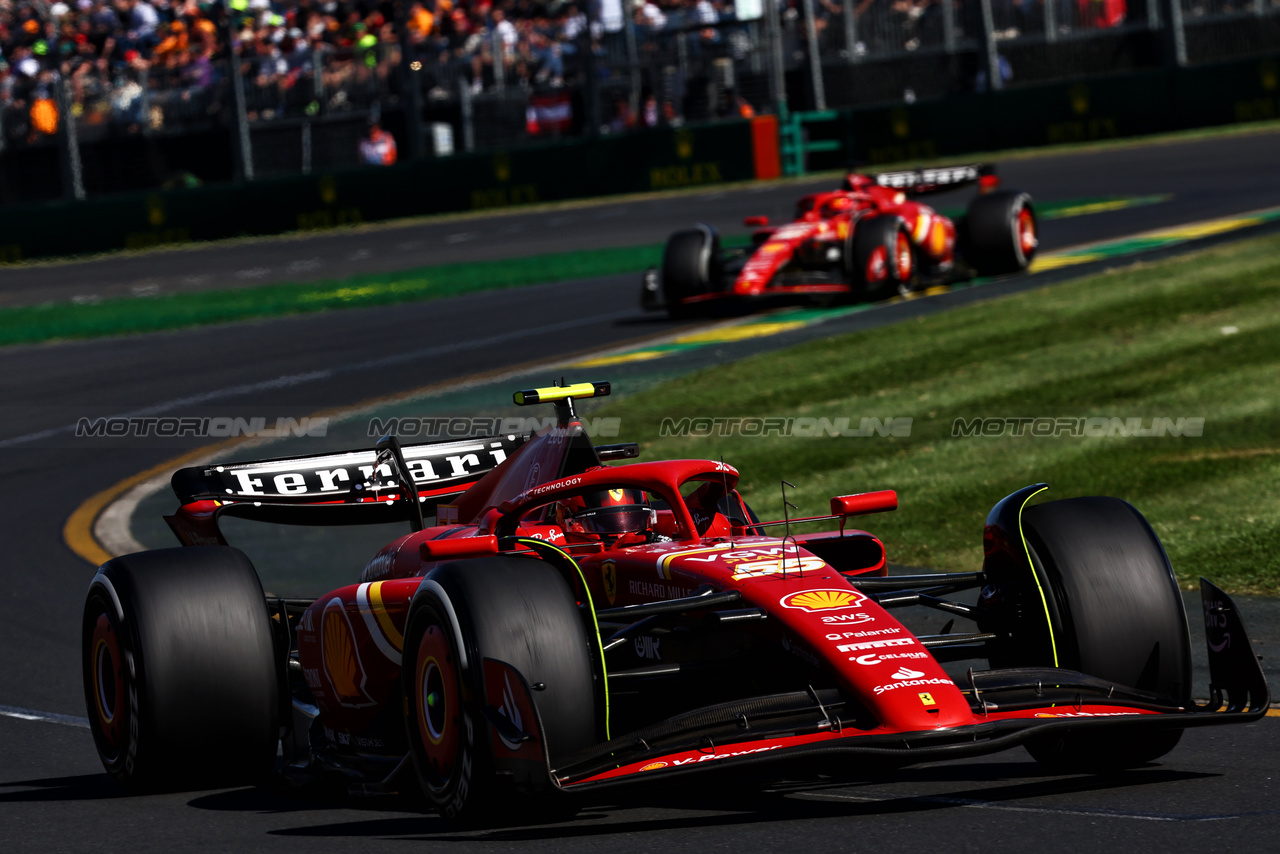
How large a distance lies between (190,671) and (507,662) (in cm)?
172

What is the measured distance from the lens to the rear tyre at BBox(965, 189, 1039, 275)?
68.6 feet

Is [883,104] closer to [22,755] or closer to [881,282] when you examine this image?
[881,282]

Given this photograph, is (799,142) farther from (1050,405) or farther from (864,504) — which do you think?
(864,504)

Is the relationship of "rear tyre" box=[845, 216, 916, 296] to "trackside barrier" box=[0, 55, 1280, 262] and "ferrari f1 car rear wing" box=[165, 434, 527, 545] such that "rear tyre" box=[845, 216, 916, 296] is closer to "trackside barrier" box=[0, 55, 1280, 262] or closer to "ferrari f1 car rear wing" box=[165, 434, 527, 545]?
"ferrari f1 car rear wing" box=[165, 434, 527, 545]

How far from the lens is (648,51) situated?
117 feet

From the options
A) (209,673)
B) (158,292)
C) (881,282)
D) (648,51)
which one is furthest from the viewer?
(648,51)

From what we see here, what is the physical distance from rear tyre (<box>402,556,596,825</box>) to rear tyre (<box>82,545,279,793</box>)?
1184 millimetres

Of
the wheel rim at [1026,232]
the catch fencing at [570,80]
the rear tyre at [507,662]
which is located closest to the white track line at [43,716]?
the rear tyre at [507,662]

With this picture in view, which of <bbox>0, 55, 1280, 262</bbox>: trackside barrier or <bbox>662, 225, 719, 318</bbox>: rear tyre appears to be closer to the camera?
<bbox>662, 225, 719, 318</bbox>: rear tyre

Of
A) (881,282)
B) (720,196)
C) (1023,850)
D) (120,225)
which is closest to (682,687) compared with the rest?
(1023,850)

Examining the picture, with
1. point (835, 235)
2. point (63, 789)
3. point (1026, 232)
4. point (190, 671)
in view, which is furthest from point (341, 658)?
Answer: point (1026, 232)

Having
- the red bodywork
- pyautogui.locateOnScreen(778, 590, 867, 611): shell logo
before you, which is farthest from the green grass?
pyautogui.locateOnScreen(778, 590, 867, 611): shell logo

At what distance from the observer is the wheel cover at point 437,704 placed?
5.59m

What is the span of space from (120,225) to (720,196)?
40.1 ft
